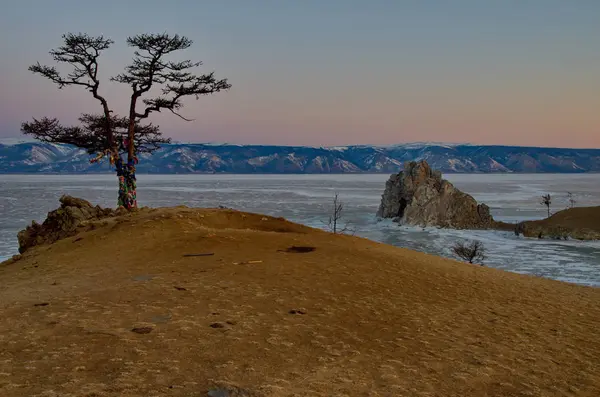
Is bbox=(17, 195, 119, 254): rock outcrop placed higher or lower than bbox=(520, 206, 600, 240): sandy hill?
higher

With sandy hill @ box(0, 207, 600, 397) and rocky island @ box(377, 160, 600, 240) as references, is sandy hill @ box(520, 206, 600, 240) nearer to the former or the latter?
rocky island @ box(377, 160, 600, 240)

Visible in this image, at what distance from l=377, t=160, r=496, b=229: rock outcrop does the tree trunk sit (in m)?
44.1

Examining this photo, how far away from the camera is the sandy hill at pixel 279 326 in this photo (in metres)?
5.15

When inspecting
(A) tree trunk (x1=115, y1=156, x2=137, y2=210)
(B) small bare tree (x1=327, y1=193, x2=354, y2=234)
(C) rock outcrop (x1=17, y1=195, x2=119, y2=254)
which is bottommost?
(B) small bare tree (x1=327, y1=193, x2=354, y2=234)

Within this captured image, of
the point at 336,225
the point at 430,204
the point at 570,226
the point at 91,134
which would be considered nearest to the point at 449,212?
the point at 430,204

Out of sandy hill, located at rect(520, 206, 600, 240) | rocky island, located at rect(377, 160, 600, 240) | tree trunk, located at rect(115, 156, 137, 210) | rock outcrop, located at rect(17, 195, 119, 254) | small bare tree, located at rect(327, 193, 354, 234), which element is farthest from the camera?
rocky island, located at rect(377, 160, 600, 240)

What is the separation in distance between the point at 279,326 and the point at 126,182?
16251mm

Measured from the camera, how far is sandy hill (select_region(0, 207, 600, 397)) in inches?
203

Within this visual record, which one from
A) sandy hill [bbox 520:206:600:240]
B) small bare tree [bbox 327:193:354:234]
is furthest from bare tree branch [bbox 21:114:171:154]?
sandy hill [bbox 520:206:600:240]

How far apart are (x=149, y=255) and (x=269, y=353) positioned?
7245 mm

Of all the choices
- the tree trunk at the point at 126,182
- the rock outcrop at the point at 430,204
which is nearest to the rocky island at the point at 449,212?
the rock outcrop at the point at 430,204

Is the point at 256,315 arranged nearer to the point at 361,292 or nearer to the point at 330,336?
the point at 330,336

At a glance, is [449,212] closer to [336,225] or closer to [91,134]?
[336,225]

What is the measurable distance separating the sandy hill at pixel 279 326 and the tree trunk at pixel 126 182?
8133 millimetres
